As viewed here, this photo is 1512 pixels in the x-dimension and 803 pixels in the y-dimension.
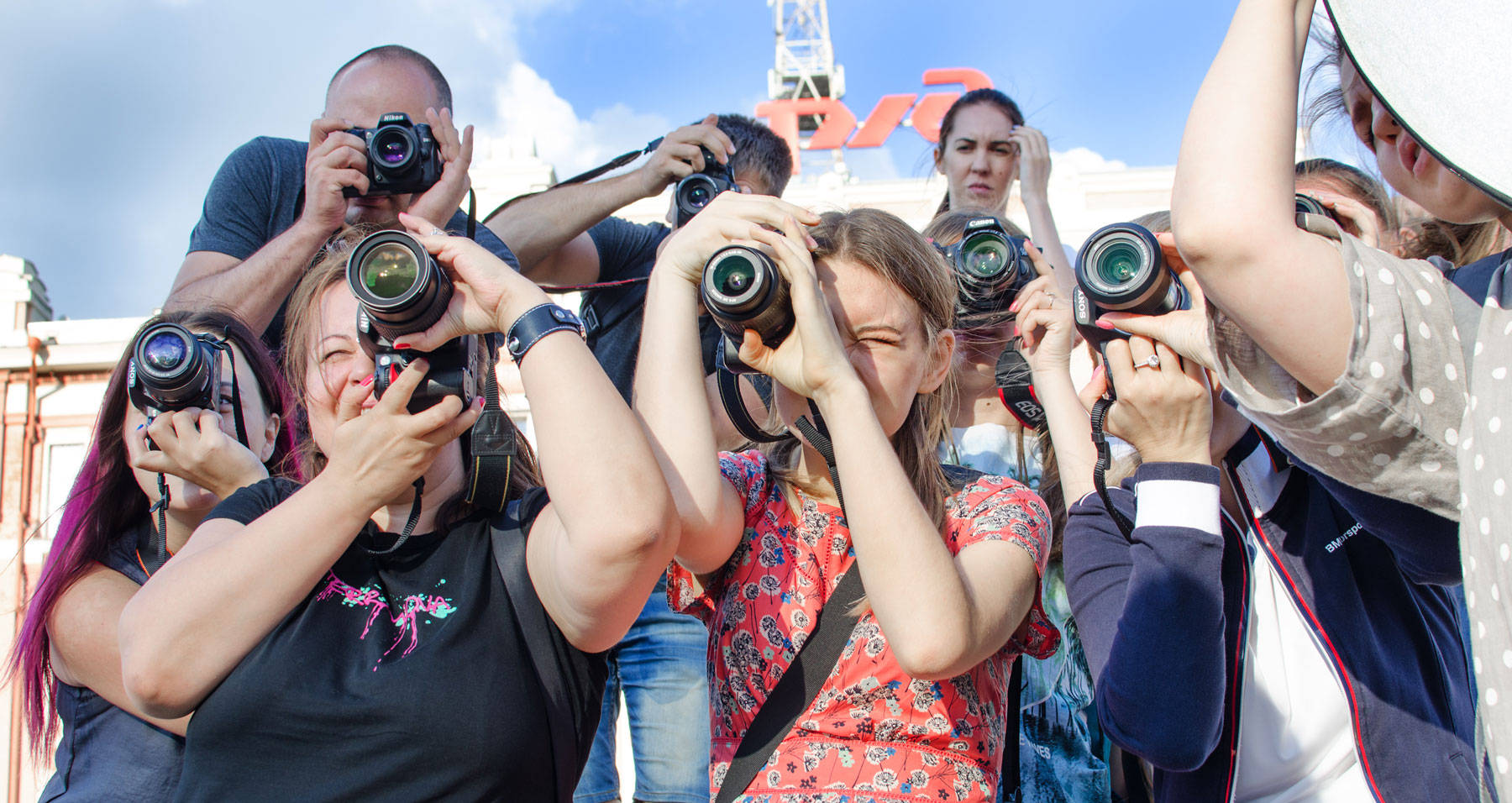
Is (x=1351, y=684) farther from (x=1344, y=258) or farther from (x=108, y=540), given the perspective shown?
(x=108, y=540)

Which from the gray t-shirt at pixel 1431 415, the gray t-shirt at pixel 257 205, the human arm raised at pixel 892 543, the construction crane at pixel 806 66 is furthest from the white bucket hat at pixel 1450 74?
the construction crane at pixel 806 66

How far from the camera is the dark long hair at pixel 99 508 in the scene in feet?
6.84

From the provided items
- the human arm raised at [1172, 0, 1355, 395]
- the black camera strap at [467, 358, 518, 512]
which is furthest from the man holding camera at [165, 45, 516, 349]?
the human arm raised at [1172, 0, 1355, 395]

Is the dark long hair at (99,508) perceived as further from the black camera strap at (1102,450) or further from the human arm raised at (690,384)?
the black camera strap at (1102,450)

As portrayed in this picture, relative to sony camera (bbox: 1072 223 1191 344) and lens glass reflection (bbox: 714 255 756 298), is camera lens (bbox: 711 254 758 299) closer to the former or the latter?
lens glass reflection (bbox: 714 255 756 298)

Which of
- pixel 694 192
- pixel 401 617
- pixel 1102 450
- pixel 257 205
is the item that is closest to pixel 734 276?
pixel 1102 450

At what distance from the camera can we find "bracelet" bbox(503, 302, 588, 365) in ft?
5.34

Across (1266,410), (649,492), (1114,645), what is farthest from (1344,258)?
(649,492)

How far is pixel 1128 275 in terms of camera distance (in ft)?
4.81

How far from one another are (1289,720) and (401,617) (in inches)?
57.0

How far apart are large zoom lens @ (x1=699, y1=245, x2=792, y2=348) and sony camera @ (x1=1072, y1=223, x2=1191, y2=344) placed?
1.54 ft

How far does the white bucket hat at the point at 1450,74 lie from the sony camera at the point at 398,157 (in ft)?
7.60

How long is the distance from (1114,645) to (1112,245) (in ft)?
2.05

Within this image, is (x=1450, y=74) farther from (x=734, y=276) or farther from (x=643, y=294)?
(x=643, y=294)
